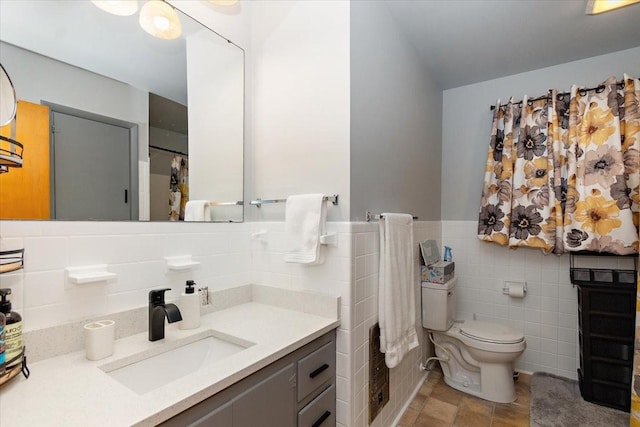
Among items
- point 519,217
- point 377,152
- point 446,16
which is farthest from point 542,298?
point 446,16

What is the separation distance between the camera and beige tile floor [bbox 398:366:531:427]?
190 cm

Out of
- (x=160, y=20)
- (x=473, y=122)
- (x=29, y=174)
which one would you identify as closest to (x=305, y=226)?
(x=29, y=174)

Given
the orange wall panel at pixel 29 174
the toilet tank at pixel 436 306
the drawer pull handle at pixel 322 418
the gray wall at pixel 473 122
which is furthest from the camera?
the gray wall at pixel 473 122

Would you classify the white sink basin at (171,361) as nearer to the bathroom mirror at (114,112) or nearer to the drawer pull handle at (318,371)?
the drawer pull handle at (318,371)

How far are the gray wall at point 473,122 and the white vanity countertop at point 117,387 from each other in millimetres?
2065

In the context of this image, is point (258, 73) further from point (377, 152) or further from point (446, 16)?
point (446, 16)

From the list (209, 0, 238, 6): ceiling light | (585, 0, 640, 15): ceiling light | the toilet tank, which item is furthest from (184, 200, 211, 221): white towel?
(585, 0, 640, 15): ceiling light

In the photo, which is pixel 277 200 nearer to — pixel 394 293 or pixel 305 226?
pixel 305 226

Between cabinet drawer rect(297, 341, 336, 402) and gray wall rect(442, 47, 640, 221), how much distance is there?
1.91 metres

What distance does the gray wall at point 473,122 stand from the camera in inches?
94.6

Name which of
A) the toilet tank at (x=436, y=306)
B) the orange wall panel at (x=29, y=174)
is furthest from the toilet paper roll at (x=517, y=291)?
the orange wall panel at (x=29, y=174)

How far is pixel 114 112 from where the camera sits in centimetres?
124

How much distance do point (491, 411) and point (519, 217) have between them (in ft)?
4.55

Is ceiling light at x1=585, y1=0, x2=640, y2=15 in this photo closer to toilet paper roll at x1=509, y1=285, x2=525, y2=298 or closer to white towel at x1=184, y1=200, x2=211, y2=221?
toilet paper roll at x1=509, y1=285, x2=525, y2=298
